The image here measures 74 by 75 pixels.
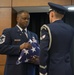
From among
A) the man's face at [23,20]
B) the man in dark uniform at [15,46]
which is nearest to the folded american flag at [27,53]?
the man in dark uniform at [15,46]

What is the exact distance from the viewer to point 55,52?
2582 mm

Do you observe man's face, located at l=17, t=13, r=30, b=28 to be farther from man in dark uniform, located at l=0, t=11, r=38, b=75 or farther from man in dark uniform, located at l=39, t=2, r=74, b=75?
man in dark uniform, located at l=39, t=2, r=74, b=75

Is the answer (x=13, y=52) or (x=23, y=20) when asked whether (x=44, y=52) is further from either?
(x=23, y=20)

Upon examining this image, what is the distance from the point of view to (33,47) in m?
3.18

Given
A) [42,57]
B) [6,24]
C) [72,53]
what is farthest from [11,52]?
[72,53]

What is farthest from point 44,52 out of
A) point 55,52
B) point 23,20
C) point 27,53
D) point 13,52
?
point 23,20

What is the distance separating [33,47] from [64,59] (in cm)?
66

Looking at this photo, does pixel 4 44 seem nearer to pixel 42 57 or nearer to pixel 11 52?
pixel 11 52

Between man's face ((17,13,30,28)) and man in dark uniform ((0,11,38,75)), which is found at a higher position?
man's face ((17,13,30,28))

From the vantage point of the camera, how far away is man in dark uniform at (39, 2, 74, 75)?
2543 millimetres

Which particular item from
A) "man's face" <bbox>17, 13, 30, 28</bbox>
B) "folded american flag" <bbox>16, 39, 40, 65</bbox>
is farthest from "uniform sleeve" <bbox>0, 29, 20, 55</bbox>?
"man's face" <bbox>17, 13, 30, 28</bbox>

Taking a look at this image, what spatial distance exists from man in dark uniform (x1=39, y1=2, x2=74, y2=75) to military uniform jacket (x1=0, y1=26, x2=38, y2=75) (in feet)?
2.30

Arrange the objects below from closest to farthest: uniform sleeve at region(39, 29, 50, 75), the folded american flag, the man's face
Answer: uniform sleeve at region(39, 29, 50, 75) < the folded american flag < the man's face

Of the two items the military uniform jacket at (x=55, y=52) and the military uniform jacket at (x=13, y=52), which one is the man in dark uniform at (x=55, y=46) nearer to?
the military uniform jacket at (x=55, y=52)
